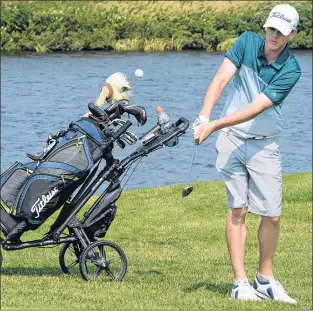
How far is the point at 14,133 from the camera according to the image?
2600cm

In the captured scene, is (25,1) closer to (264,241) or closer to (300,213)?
(300,213)

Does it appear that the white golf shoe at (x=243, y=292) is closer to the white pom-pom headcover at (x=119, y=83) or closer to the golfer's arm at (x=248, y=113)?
the golfer's arm at (x=248, y=113)

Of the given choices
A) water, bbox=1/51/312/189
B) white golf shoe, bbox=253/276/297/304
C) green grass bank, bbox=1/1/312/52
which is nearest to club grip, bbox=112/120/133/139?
white golf shoe, bbox=253/276/297/304

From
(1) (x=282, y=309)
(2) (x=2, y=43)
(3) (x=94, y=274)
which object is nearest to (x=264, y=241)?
(1) (x=282, y=309)

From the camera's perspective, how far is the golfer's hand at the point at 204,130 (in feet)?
21.9

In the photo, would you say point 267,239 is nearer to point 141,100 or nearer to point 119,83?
point 119,83

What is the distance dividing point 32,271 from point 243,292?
193cm

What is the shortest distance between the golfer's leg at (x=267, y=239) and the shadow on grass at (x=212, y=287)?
31 cm

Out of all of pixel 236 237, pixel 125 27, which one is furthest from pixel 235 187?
pixel 125 27

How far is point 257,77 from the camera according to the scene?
7.01 metres

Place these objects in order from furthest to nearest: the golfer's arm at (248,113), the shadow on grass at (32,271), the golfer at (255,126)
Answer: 1. the shadow on grass at (32,271)
2. the golfer at (255,126)
3. the golfer's arm at (248,113)

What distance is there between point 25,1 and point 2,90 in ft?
59.2

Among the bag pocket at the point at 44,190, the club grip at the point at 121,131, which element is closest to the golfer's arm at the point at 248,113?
the club grip at the point at 121,131

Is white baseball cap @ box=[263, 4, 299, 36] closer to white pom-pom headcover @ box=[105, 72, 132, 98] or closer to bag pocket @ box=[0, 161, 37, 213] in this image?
white pom-pom headcover @ box=[105, 72, 132, 98]
